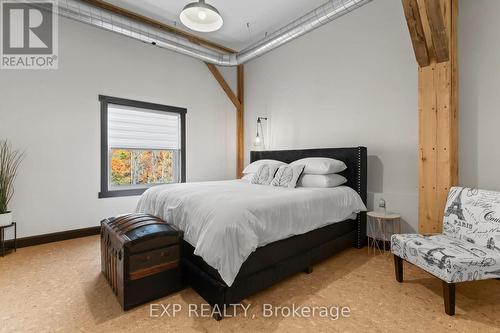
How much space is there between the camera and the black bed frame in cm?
189

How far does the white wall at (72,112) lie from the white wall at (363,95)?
2176 millimetres

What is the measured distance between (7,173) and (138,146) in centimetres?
168

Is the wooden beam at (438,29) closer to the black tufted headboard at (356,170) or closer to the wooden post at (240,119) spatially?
the black tufted headboard at (356,170)

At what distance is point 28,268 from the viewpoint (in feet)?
8.52

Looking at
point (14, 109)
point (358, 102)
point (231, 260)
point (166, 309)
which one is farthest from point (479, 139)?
point (14, 109)

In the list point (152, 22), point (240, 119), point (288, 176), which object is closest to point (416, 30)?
point (288, 176)

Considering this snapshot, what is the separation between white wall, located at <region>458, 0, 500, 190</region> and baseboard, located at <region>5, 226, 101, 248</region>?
4984 millimetres

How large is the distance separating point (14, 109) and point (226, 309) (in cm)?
368

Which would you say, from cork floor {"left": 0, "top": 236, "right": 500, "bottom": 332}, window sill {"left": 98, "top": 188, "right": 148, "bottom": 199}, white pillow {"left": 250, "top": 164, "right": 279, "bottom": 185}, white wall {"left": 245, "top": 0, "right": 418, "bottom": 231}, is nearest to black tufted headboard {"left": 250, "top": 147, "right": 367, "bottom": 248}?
white wall {"left": 245, "top": 0, "right": 418, "bottom": 231}

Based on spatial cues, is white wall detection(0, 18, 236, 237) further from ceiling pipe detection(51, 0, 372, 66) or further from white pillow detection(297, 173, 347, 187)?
white pillow detection(297, 173, 347, 187)

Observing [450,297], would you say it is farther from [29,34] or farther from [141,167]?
[29,34]

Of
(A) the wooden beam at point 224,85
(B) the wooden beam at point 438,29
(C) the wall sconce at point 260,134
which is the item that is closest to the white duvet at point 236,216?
(B) the wooden beam at point 438,29

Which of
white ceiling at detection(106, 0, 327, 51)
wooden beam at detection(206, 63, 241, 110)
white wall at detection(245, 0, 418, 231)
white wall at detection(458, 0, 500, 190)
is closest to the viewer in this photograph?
white wall at detection(458, 0, 500, 190)

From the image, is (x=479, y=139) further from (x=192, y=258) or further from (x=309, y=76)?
(x=192, y=258)
